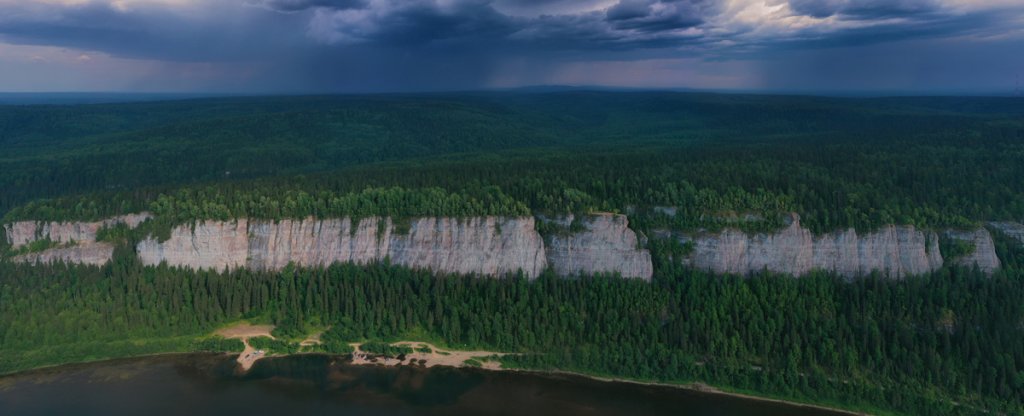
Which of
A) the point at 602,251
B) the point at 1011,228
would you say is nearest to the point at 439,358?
the point at 602,251

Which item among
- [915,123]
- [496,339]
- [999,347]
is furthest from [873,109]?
[496,339]

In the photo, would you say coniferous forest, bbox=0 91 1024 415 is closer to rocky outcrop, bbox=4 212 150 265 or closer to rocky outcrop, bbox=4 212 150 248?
rocky outcrop, bbox=4 212 150 265

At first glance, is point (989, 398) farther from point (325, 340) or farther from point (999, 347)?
point (325, 340)

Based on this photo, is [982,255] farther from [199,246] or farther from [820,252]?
[199,246]

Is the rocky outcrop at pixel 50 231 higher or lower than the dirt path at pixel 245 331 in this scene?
higher

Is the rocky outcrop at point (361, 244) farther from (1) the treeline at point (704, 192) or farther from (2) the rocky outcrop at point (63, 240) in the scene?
(2) the rocky outcrop at point (63, 240)

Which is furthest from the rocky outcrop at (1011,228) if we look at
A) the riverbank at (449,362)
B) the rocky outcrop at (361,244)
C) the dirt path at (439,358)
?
the dirt path at (439,358)
